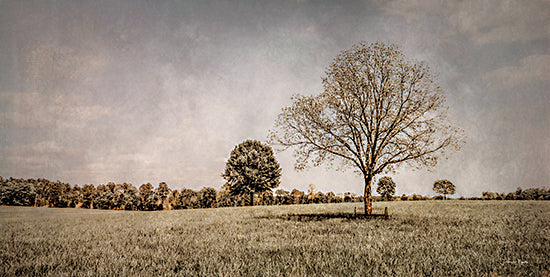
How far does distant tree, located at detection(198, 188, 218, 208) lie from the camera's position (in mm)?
49406

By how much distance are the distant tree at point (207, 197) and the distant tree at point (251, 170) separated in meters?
3.49

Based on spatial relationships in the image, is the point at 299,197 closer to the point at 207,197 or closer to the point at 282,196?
the point at 282,196

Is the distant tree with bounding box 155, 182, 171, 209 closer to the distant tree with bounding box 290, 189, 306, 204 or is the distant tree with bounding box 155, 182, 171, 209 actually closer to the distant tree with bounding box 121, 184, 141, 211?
the distant tree with bounding box 121, 184, 141, 211

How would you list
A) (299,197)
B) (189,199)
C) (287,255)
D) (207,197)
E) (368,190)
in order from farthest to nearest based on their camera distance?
(299,197) < (189,199) < (207,197) < (368,190) < (287,255)

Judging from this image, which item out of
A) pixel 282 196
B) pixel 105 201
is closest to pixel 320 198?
pixel 282 196

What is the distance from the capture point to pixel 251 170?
47188mm

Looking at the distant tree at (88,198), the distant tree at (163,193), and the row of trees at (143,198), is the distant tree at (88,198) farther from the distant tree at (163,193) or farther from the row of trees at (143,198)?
the distant tree at (163,193)

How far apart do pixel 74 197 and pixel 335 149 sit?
185 feet

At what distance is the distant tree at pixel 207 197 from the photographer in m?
49.4

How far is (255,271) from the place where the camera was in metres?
6.50

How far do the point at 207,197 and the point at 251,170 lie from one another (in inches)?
408

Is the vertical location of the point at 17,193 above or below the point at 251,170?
below

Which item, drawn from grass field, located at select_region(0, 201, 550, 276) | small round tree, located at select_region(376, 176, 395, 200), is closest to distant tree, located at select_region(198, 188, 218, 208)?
grass field, located at select_region(0, 201, 550, 276)

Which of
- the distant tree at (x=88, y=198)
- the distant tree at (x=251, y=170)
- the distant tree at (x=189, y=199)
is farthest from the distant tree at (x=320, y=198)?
the distant tree at (x=88, y=198)
